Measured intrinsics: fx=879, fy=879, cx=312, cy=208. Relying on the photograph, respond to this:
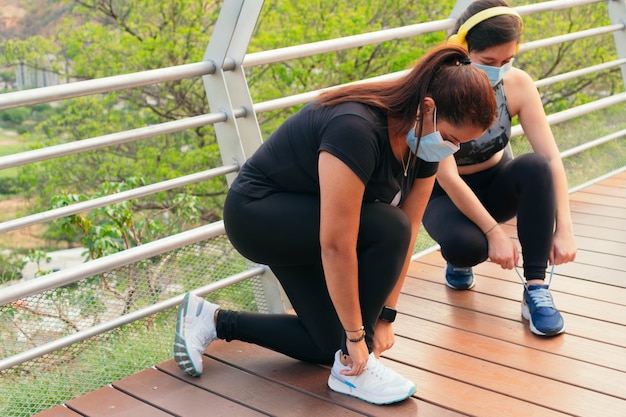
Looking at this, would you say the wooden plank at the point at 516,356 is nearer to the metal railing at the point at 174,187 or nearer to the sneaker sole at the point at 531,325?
the sneaker sole at the point at 531,325

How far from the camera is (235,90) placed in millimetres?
2732

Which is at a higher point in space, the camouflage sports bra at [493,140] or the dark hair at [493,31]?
the dark hair at [493,31]

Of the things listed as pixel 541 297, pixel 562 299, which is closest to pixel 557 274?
pixel 562 299

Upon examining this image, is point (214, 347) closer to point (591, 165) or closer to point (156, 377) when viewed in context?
point (156, 377)

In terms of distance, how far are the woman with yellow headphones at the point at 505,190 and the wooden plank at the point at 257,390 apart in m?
0.63

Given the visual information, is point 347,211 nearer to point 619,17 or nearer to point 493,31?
point 493,31

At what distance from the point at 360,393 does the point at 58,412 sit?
0.76 m

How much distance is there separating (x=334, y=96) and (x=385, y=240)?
1.21 ft

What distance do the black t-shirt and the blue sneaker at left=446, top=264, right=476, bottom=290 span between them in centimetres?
76

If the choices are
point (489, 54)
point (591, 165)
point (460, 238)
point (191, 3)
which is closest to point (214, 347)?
point (460, 238)

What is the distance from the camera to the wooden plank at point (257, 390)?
7.14 ft

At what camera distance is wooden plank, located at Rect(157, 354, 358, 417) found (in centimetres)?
218

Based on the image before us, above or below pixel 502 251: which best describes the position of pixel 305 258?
above

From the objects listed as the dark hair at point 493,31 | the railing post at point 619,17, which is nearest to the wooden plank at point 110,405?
the dark hair at point 493,31
